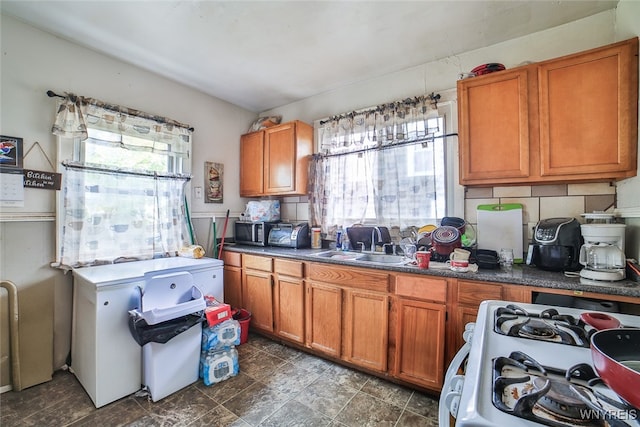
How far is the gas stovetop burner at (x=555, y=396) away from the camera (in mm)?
462

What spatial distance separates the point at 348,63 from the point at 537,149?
1.63 meters

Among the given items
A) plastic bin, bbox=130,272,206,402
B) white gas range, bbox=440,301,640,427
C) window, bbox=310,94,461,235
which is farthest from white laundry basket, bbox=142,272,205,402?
white gas range, bbox=440,301,640,427

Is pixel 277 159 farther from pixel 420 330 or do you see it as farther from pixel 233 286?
pixel 420 330

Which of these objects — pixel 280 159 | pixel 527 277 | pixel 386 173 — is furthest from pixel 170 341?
pixel 527 277

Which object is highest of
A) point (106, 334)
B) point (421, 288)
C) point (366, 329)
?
point (421, 288)

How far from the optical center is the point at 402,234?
249cm

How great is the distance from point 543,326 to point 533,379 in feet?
1.18

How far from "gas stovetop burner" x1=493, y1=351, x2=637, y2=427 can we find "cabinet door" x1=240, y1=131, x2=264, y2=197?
2904 mm

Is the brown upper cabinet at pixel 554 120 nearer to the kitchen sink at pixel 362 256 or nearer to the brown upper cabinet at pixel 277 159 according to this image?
the kitchen sink at pixel 362 256

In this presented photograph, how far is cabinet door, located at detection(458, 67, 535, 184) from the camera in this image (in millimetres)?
1800

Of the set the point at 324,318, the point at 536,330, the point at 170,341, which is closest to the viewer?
the point at 536,330

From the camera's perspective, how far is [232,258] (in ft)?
9.62

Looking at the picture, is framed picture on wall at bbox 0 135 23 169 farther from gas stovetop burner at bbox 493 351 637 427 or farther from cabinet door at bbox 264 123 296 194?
gas stovetop burner at bbox 493 351 637 427

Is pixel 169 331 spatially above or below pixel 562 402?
below
